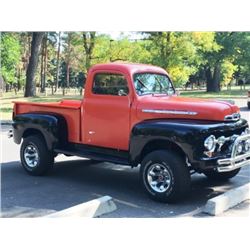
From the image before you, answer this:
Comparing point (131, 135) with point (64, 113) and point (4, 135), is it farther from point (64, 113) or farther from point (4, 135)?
point (4, 135)

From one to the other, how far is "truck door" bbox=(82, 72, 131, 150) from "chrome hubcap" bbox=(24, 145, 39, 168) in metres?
1.08

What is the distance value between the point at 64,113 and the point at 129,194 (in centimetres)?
202

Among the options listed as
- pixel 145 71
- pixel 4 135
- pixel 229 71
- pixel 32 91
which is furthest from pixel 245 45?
pixel 145 71

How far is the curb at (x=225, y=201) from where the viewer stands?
17.9 ft

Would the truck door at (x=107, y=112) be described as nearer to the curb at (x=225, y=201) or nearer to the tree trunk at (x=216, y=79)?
the curb at (x=225, y=201)

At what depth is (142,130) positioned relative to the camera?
20.1ft

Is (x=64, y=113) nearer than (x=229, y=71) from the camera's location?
Yes

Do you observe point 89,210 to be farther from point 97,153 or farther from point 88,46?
point 88,46

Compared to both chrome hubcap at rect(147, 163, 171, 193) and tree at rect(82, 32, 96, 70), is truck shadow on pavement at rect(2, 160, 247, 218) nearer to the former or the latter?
chrome hubcap at rect(147, 163, 171, 193)

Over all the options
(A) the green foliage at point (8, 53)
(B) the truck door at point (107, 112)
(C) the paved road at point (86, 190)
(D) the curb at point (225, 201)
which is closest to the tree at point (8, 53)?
(A) the green foliage at point (8, 53)

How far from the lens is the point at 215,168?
5.76 metres

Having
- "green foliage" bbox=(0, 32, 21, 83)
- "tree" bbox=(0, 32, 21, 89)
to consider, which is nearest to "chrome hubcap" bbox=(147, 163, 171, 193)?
"tree" bbox=(0, 32, 21, 89)

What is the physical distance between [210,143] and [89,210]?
1872mm

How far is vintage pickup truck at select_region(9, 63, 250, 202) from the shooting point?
578 cm
